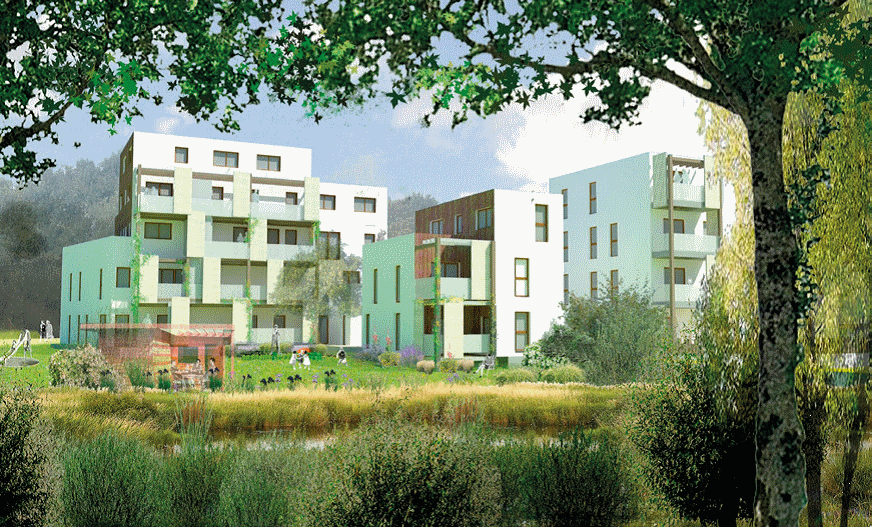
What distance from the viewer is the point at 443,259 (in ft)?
103

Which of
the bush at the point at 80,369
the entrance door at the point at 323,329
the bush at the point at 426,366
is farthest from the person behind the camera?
the entrance door at the point at 323,329

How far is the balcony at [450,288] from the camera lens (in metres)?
29.8

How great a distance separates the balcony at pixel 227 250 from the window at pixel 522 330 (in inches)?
555

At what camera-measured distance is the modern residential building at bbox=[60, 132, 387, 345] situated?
117 feet

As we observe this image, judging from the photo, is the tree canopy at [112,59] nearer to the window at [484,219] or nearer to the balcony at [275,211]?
the window at [484,219]

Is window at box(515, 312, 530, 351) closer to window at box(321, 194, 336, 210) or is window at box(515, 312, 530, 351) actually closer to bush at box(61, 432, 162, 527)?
window at box(321, 194, 336, 210)

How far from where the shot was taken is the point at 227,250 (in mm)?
36812

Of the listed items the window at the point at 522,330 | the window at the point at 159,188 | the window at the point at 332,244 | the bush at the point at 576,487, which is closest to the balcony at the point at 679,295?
the window at the point at 522,330

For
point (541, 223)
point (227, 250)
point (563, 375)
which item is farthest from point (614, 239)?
point (227, 250)

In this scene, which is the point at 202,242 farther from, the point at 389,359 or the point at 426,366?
the point at 426,366

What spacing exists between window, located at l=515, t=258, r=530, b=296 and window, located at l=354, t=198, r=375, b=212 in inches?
654

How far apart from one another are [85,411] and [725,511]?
9497 millimetres

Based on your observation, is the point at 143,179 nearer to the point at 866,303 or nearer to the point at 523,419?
the point at 523,419

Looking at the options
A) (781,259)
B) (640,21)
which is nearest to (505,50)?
(640,21)
